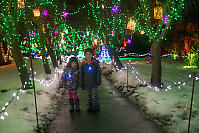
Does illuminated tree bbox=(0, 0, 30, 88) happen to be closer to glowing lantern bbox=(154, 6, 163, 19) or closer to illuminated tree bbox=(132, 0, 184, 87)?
illuminated tree bbox=(132, 0, 184, 87)

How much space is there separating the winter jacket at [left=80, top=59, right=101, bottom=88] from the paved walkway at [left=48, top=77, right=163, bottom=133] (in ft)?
3.32

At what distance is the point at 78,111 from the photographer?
19.4ft

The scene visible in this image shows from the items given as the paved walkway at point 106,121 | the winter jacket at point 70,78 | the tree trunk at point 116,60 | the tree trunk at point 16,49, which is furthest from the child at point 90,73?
the tree trunk at point 116,60

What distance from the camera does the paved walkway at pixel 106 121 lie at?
4578mm

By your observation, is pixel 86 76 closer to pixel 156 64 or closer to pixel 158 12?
pixel 156 64

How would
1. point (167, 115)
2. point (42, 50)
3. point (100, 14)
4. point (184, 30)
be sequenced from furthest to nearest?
1. point (184, 30)
2. point (100, 14)
3. point (42, 50)
4. point (167, 115)

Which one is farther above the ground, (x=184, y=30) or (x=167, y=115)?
(x=184, y=30)

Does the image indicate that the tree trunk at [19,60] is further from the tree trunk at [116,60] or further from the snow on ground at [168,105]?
the tree trunk at [116,60]

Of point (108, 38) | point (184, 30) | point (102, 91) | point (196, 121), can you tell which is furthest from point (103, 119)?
point (184, 30)

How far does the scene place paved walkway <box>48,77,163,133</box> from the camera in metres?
4.58

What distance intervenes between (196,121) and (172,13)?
4.18 m

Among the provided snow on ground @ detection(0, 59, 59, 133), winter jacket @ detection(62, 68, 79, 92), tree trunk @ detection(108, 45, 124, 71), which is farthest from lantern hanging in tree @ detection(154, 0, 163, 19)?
tree trunk @ detection(108, 45, 124, 71)

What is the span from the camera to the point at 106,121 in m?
5.07

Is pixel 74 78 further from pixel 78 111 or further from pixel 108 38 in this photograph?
pixel 108 38
